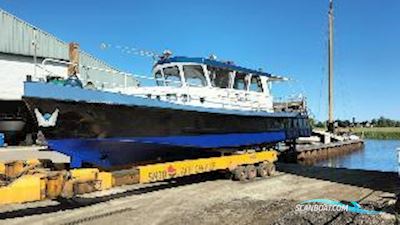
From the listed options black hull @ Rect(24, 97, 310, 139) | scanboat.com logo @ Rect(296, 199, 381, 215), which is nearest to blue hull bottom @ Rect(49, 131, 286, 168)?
black hull @ Rect(24, 97, 310, 139)

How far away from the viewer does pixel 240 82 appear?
14.5 meters

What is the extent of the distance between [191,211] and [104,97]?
298cm

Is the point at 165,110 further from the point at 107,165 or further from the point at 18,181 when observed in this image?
the point at 18,181

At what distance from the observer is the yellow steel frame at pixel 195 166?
32.6ft

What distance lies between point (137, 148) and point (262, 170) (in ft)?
14.2

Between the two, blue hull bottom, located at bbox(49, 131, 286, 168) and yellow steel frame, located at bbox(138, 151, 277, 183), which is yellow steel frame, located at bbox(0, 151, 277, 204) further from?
blue hull bottom, located at bbox(49, 131, 286, 168)

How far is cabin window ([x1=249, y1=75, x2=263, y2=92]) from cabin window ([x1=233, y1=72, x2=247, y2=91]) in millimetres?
358

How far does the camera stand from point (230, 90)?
13.8m

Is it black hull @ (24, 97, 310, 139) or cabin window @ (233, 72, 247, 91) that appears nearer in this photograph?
black hull @ (24, 97, 310, 139)

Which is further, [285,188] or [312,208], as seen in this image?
[285,188]

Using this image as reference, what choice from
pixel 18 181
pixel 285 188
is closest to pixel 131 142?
pixel 18 181

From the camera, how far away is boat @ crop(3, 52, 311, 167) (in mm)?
9477

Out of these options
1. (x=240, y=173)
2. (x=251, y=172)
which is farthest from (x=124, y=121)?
(x=251, y=172)

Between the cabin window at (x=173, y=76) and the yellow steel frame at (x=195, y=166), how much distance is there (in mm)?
2334
